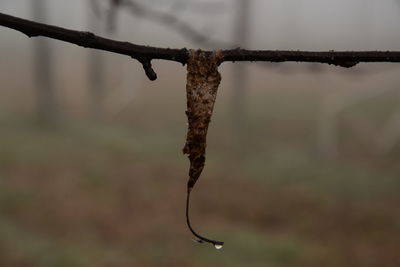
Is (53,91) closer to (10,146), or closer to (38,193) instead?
(10,146)

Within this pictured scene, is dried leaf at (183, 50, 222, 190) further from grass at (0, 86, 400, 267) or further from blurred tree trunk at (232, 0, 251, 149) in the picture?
blurred tree trunk at (232, 0, 251, 149)

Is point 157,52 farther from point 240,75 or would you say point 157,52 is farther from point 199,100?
point 240,75

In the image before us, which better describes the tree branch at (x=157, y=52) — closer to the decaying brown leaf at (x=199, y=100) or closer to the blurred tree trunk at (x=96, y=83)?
the decaying brown leaf at (x=199, y=100)

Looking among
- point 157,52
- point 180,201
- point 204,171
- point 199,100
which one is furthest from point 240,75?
point 157,52

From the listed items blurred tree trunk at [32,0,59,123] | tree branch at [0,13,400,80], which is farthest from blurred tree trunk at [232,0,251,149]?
tree branch at [0,13,400,80]

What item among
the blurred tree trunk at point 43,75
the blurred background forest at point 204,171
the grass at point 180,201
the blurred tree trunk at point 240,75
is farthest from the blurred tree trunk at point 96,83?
the blurred tree trunk at point 240,75

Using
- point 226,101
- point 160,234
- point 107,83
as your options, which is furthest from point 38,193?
point 107,83
